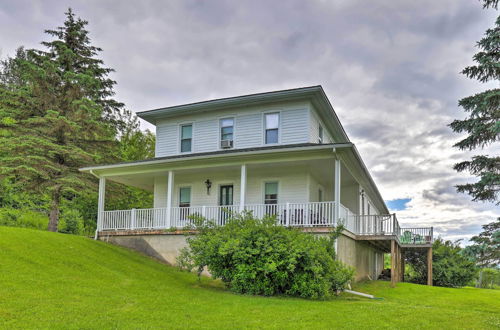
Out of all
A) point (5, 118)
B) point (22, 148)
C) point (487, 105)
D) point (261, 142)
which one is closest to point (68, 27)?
point (5, 118)

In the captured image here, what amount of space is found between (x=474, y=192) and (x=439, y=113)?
22.4ft

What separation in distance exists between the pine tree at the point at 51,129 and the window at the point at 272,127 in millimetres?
9110

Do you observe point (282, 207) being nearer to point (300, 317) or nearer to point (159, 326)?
point (300, 317)

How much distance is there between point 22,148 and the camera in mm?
20406

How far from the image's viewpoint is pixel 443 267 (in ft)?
79.5

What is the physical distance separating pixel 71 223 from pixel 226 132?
485 inches

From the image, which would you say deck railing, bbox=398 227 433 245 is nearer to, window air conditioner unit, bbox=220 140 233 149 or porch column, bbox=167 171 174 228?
window air conditioner unit, bbox=220 140 233 149

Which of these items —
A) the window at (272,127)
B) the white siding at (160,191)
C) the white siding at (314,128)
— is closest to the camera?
the white siding at (314,128)

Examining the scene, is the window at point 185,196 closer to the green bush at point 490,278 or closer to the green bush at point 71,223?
the green bush at point 71,223

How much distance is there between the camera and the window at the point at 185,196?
18719 mm

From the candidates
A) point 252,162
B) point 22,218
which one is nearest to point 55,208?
point 22,218

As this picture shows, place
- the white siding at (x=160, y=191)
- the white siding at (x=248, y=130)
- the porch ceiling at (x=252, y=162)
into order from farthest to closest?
the white siding at (x=160, y=191) < the white siding at (x=248, y=130) < the porch ceiling at (x=252, y=162)

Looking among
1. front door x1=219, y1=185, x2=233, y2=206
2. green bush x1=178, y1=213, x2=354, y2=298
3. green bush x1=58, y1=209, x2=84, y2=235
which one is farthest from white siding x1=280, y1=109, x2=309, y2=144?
green bush x1=58, y1=209, x2=84, y2=235

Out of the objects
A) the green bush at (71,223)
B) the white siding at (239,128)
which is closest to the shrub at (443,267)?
the white siding at (239,128)
